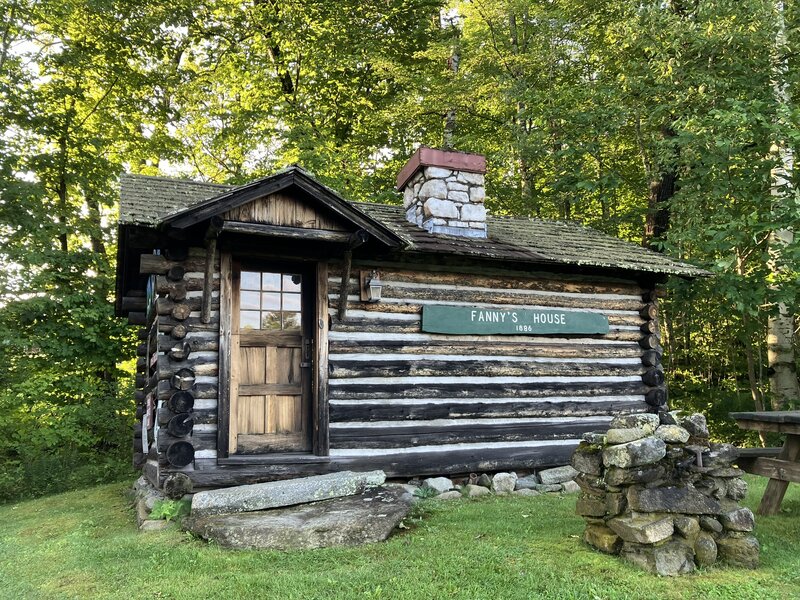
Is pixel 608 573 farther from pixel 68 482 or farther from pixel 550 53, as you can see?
pixel 550 53

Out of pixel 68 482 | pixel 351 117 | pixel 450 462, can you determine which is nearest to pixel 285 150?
pixel 351 117

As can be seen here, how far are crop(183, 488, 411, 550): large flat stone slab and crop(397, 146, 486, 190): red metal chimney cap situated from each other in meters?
5.55

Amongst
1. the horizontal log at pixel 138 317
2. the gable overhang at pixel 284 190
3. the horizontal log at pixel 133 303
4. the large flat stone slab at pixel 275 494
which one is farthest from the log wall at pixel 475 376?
the horizontal log at pixel 138 317

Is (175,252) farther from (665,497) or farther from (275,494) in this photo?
(665,497)

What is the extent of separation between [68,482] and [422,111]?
41.2 feet

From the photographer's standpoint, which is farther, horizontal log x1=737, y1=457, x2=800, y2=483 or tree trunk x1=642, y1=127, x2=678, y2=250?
tree trunk x1=642, y1=127, x2=678, y2=250

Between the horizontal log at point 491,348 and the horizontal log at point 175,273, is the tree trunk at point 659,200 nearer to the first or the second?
the horizontal log at point 491,348

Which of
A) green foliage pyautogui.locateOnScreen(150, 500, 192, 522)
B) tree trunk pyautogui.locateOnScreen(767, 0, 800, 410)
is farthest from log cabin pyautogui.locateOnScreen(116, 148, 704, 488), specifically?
tree trunk pyautogui.locateOnScreen(767, 0, 800, 410)

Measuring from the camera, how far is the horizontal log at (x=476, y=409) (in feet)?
26.6

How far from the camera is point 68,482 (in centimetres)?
1212

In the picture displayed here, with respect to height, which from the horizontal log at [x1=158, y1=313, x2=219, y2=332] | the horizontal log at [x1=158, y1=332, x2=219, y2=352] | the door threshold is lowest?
the door threshold

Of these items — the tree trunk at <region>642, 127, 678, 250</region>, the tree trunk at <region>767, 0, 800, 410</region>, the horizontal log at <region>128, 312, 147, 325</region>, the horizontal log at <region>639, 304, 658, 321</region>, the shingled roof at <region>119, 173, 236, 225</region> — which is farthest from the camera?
the tree trunk at <region>642, 127, 678, 250</region>

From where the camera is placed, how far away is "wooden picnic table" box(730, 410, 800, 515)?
245 inches

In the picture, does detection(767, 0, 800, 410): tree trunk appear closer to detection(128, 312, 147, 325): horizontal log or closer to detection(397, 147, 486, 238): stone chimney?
detection(397, 147, 486, 238): stone chimney
